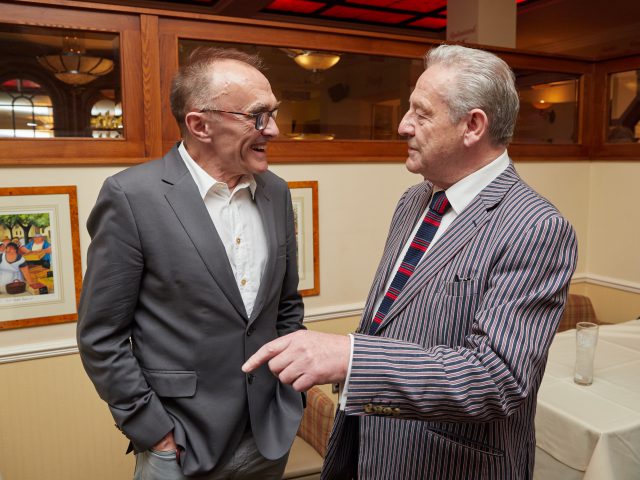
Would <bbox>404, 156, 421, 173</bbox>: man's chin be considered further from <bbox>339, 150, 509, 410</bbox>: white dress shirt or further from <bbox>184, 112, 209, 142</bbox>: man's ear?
<bbox>184, 112, 209, 142</bbox>: man's ear

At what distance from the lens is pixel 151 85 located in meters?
2.62

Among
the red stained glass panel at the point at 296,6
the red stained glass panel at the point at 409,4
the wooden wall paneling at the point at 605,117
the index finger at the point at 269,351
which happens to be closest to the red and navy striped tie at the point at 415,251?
the index finger at the point at 269,351

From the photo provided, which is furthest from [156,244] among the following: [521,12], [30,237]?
[521,12]

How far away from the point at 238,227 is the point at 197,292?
24 centimetres

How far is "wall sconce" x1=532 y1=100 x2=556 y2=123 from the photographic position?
3.88 metres

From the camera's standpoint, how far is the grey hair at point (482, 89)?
4.15 feet

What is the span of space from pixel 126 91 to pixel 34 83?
0.39 meters

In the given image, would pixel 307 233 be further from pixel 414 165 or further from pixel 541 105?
pixel 541 105

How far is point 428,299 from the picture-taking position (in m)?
1.22

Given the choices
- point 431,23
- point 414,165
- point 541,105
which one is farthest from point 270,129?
point 431,23

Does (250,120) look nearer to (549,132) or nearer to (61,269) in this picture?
(61,269)

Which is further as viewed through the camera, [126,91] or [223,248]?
[126,91]

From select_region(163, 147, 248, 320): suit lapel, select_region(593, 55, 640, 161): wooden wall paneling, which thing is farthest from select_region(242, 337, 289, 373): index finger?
select_region(593, 55, 640, 161): wooden wall paneling

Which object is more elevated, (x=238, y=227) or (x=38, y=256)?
(x=238, y=227)
